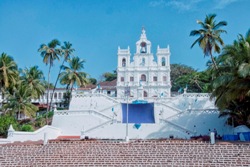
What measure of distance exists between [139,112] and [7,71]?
16916 mm

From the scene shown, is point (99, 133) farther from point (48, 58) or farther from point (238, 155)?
point (48, 58)

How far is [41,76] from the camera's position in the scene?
147 ft

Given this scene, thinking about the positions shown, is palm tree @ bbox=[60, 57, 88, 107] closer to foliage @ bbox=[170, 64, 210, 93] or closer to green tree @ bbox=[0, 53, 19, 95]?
green tree @ bbox=[0, 53, 19, 95]

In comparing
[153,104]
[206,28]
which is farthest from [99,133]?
[206,28]

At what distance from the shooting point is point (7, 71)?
107 ft

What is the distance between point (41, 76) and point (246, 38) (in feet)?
114

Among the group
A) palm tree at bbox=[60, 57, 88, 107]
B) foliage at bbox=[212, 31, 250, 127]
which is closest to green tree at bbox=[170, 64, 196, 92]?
palm tree at bbox=[60, 57, 88, 107]

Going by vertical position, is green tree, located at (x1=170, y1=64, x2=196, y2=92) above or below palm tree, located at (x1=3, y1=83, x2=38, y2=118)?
above

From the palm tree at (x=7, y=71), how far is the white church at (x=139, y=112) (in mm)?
7490

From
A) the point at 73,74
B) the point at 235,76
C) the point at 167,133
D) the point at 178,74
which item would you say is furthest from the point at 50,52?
the point at 178,74

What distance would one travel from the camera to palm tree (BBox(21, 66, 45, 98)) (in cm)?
4088

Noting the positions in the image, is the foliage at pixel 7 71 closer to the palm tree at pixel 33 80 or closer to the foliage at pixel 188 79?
the palm tree at pixel 33 80

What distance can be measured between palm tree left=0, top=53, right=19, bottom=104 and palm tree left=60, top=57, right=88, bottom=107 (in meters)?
8.30

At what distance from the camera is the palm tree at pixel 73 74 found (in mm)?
41594
